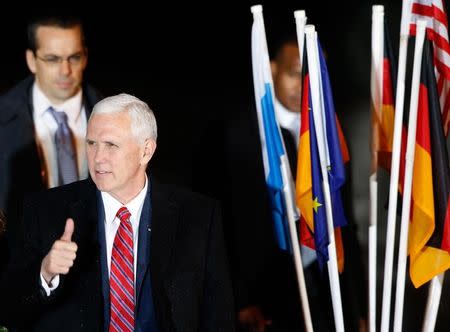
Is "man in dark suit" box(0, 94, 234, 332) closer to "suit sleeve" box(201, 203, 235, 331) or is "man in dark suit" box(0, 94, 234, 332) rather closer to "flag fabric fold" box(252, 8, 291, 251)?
"suit sleeve" box(201, 203, 235, 331)

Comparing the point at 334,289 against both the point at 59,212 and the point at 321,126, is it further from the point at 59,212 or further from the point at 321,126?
the point at 59,212

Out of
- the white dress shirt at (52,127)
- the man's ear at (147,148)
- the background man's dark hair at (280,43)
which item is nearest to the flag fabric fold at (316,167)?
the background man's dark hair at (280,43)

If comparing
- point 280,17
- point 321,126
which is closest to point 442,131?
point 321,126

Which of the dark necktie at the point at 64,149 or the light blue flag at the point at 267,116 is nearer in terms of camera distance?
the light blue flag at the point at 267,116

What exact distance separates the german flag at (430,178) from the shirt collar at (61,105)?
1.78m

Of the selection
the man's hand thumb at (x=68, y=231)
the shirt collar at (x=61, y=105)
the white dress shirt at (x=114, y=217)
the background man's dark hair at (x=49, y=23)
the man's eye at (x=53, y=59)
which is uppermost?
the background man's dark hair at (x=49, y=23)

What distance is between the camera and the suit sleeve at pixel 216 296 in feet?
12.0

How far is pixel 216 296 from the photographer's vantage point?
3.66 metres

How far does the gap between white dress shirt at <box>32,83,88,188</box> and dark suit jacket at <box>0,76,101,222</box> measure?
0.10ft

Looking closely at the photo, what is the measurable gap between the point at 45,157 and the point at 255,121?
3.85 feet

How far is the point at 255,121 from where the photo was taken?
16.2 feet

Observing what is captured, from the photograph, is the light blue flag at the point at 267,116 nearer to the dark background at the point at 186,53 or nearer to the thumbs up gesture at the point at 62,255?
the dark background at the point at 186,53

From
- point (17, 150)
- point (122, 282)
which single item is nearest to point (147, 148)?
point (122, 282)

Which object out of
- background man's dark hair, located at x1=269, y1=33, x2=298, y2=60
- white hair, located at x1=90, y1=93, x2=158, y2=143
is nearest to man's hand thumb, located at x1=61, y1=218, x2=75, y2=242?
white hair, located at x1=90, y1=93, x2=158, y2=143
